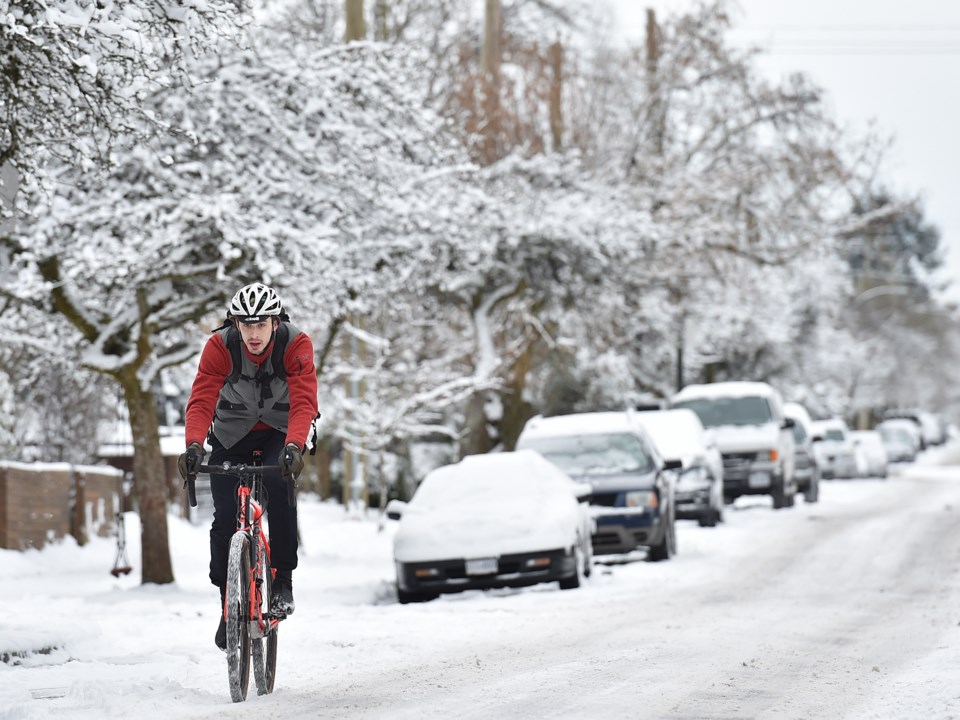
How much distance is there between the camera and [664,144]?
33594 mm

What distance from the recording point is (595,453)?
60.8 ft

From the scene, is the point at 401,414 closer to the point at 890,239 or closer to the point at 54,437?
the point at 54,437

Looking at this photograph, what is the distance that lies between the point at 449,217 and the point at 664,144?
16664 mm

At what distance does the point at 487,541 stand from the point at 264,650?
255 inches

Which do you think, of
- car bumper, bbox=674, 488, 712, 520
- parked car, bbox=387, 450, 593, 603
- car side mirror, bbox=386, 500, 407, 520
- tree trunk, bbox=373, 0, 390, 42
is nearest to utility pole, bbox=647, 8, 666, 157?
tree trunk, bbox=373, 0, 390, 42

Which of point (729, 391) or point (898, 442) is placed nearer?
point (729, 391)

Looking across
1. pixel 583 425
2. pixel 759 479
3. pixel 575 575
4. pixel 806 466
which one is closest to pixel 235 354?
pixel 575 575

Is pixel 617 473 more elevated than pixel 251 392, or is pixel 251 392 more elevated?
pixel 251 392

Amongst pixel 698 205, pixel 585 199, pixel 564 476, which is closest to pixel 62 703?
pixel 564 476

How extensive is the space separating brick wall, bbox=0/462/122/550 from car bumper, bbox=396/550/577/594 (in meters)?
5.91

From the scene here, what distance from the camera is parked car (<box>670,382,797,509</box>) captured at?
2778 centimetres

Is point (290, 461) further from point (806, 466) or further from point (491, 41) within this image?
point (806, 466)

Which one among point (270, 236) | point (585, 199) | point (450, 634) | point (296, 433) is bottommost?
point (450, 634)

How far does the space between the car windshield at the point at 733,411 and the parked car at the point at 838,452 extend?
56.9ft
